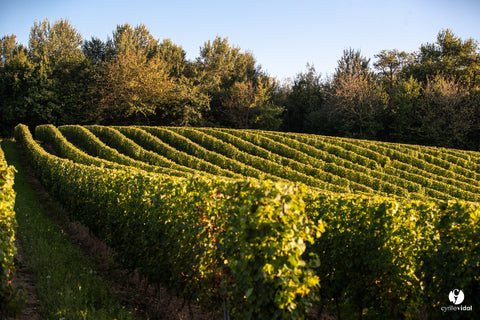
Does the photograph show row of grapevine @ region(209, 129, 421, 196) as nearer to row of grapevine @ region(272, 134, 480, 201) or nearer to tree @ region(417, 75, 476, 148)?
row of grapevine @ region(272, 134, 480, 201)

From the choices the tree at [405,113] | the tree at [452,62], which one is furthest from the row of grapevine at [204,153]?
the tree at [452,62]

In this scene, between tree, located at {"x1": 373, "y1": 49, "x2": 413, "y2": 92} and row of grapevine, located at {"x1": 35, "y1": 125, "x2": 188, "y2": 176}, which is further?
tree, located at {"x1": 373, "y1": 49, "x2": 413, "y2": 92}

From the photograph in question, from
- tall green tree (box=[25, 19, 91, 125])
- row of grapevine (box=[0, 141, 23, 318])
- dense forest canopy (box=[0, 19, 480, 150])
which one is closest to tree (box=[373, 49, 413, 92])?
dense forest canopy (box=[0, 19, 480, 150])

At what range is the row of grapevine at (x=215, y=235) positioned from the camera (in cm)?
467

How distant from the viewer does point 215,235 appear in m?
6.02

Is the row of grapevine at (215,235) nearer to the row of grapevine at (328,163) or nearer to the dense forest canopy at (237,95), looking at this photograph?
the row of grapevine at (328,163)

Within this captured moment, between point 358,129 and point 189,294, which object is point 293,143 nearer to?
point 358,129

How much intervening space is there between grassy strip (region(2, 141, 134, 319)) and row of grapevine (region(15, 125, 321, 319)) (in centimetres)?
102

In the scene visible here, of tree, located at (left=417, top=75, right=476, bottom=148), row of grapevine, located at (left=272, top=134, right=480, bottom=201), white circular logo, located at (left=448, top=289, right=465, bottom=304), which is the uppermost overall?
tree, located at (left=417, top=75, right=476, bottom=148)

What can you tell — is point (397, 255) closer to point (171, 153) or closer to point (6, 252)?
point (6, 252)

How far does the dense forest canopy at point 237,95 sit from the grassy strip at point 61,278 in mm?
38516

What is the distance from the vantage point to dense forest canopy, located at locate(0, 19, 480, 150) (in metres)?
44.9

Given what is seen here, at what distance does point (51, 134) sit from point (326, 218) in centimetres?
3404

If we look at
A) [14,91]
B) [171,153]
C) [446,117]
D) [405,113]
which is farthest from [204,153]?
[14,91]
